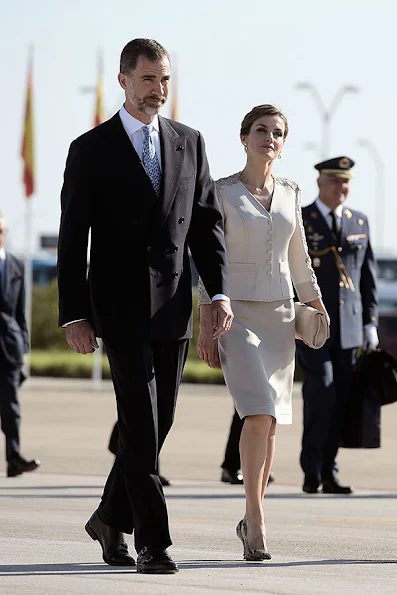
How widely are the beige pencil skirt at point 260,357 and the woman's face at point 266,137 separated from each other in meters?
0.67

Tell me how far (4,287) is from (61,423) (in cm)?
728

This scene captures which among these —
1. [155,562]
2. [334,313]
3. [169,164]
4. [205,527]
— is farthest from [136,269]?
[334,313]

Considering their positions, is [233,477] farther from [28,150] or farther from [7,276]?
[28,150]

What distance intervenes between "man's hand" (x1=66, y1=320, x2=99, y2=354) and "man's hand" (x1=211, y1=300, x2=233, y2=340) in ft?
1.65

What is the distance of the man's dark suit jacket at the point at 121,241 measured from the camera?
21.9 feet

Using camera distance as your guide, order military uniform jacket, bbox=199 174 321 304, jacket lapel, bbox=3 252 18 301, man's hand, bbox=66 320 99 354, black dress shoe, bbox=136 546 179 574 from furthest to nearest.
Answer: jacket lapel, bbox=3 252 18 301 → military uniform jacket, bbox=199 174 321 304 → man's hand, bbox=66 320 99 354 → black dress shoe, bbox=136 546 179 574

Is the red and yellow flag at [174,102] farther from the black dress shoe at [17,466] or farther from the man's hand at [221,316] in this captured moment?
the man's hand at [221,316]

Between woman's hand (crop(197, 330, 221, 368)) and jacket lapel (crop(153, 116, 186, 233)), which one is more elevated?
jacket lapel (crop(153, 116, 186, 233))

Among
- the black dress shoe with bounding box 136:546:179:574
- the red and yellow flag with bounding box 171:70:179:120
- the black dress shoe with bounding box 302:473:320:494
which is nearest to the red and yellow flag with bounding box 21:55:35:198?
the red and yellow flag with bounding box 171:70:179:120

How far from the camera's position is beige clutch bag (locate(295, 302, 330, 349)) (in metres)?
7.55

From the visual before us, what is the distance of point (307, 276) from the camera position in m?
7.85

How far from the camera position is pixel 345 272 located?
11.2 metres

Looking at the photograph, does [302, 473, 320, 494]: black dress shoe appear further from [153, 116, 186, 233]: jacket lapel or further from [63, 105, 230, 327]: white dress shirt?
[153, 116, 186, 233]: jacket lapel

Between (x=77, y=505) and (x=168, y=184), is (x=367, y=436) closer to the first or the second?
(x=77, y=505)
